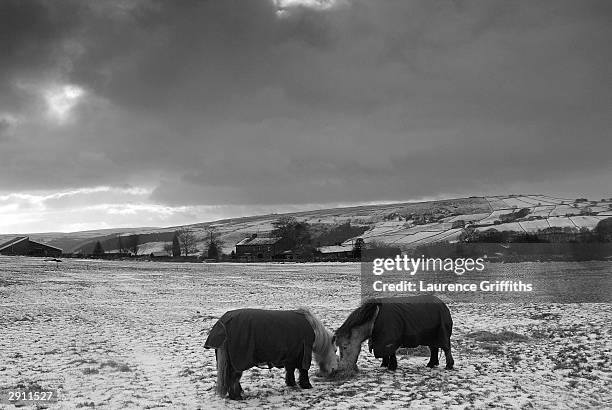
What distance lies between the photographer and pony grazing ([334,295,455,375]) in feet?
38.5

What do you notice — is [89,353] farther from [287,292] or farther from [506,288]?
[506,288]

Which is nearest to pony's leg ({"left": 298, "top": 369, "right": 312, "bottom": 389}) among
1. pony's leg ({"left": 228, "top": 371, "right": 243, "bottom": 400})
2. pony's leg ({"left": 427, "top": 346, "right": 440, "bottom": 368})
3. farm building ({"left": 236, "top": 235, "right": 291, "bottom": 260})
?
pony's leg ({"left": 228, "top": 371, "right": 243, "bottom": 400})

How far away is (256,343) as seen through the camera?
32.8ft

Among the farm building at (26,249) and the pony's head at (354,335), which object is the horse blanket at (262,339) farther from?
the farm building at (26,249)

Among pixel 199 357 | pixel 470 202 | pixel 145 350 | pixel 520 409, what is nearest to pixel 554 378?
pixel 520 409

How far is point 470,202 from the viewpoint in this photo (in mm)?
184250

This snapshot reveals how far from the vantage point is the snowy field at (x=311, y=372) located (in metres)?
10.0

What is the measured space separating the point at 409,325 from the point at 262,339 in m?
3.89

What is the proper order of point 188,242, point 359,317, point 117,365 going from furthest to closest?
point 188,242 → point 117,365 → point 359,317

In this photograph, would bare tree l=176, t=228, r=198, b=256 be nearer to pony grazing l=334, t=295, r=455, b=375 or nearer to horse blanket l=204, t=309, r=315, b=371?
pony grazing l=334, t=295, r=455, b=375

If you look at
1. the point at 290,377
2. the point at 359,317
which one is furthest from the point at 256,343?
the point at 359,317

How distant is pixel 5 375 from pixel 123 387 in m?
3.19

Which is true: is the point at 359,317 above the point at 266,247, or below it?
above

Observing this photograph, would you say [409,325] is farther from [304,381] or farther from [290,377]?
[290,377]
